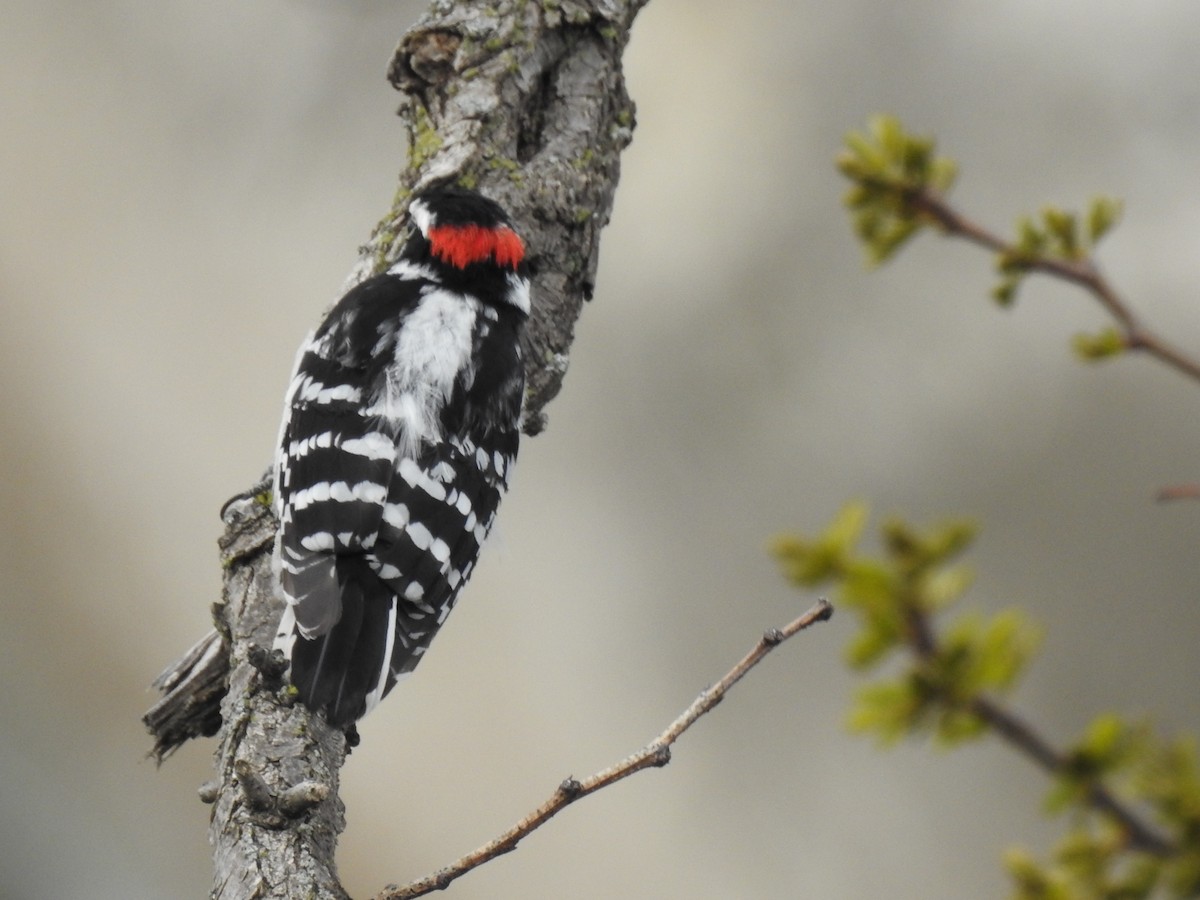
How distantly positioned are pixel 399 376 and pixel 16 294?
5931mm

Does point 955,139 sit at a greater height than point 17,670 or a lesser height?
lesser

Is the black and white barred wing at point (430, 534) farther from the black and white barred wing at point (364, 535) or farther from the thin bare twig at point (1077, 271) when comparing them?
the thin bare twig at point (1077, 271)

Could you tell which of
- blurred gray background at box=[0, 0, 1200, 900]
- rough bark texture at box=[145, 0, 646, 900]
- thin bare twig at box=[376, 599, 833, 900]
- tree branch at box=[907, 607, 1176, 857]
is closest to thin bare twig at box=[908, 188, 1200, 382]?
tree branch at box=[907, 607, 1176, 857]

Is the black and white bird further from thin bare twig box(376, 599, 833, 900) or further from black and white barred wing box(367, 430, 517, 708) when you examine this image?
thin bare twig box(376, 599, 833, 900)

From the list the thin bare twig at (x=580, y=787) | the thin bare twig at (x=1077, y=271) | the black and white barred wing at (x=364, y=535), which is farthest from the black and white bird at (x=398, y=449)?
the thin bare twig at (x=1077, y=271)

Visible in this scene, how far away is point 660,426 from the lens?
A: 21.2 feet

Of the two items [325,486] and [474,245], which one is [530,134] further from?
[325,486]

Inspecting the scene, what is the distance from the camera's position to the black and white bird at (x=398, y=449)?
2012 mm

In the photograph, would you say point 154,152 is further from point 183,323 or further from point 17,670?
point 17,670

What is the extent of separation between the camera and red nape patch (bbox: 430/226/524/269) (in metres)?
2.54

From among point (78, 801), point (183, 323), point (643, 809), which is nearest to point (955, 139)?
point (643, 809)

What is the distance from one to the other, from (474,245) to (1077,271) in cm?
192

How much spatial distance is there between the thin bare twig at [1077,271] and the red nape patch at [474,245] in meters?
1.85

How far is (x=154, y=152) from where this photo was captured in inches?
306
